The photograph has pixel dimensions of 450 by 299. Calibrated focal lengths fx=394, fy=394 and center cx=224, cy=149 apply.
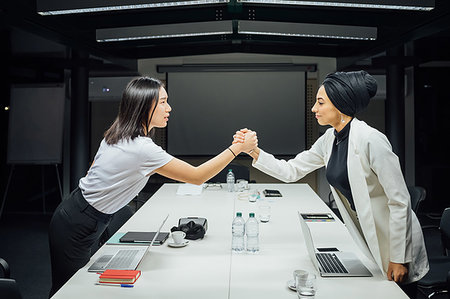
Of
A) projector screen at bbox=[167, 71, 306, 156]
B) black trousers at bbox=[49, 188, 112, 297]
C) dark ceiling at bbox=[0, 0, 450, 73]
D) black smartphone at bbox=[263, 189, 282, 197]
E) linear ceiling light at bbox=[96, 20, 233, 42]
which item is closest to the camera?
black trousers at bbox=[49, 188, 112, 297]

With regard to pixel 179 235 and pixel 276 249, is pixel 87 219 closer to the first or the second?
pixel 179 235

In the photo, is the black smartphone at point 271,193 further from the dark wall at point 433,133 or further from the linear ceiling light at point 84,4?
the dark wall at point 433,133

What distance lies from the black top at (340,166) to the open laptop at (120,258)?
2.91 feet

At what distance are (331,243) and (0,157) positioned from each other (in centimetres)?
572

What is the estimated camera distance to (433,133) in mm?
6395

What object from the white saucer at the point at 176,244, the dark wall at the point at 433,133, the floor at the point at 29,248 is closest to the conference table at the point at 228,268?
the white saucer at the point at 176,244

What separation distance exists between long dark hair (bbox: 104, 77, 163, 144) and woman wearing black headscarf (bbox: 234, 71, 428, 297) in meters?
0.91

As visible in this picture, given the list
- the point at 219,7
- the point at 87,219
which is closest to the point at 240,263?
the point at 87,219

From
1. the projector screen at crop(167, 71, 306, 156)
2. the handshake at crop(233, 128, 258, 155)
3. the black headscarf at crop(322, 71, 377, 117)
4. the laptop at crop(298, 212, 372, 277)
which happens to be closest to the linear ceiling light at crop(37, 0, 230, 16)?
the handshake at crop(233, 128, 258, 155)

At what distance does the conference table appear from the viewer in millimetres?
1627

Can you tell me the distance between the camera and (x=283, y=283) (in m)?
1.73

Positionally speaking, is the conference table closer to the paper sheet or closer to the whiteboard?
the paper sheet

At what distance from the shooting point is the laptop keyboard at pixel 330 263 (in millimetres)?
1837

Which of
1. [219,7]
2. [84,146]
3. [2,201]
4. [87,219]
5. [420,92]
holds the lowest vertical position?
[2,201]
